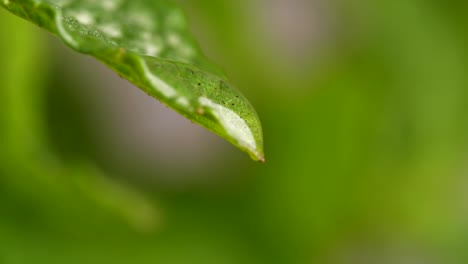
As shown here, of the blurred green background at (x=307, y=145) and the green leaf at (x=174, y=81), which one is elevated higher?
the blurred green background at (x=307, y=145)

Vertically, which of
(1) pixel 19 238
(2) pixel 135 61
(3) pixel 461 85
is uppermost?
(3) pixel 461 85

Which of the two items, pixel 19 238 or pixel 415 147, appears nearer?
pixel 19 238

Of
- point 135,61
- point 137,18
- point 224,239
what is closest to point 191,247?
point 224,239

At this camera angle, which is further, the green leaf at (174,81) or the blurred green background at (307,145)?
the blurred green background at (307,145)

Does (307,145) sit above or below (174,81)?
above

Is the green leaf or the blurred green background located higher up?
the blurred green background

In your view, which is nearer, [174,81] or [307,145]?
[174,81]

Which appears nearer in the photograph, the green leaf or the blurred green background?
the green leaf

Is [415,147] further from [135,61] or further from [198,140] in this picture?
[135,61]
